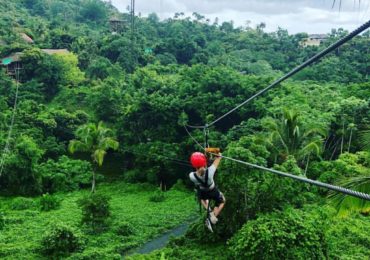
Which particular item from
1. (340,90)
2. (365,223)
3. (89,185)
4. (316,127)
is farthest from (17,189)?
(340,90)

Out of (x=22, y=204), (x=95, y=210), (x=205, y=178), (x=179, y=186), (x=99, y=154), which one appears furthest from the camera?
(x=179, y=186)

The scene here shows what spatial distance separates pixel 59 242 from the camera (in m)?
13.0

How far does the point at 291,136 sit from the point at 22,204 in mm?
11054

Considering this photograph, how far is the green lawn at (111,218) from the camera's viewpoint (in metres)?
13.7

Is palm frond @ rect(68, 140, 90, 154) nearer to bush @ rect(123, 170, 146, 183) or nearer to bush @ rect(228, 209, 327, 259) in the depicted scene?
bush @ rect(123, 170, 146, 183)

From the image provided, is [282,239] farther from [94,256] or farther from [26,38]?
[26,38]

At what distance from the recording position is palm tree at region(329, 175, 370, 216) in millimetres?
5801

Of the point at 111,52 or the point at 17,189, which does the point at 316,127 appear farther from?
the point at 111,52

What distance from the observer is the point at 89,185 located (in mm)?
20859

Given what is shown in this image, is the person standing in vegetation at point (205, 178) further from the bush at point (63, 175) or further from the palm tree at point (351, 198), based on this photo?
the bush at point (63, 175)

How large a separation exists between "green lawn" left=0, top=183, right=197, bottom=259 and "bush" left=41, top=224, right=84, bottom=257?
1.17 ft

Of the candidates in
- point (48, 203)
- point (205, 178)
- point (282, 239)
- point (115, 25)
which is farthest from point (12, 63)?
point (205, 178)

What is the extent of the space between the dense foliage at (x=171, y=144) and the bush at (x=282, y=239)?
32 mm

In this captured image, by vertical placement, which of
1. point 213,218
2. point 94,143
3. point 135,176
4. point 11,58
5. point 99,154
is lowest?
point 135,176
